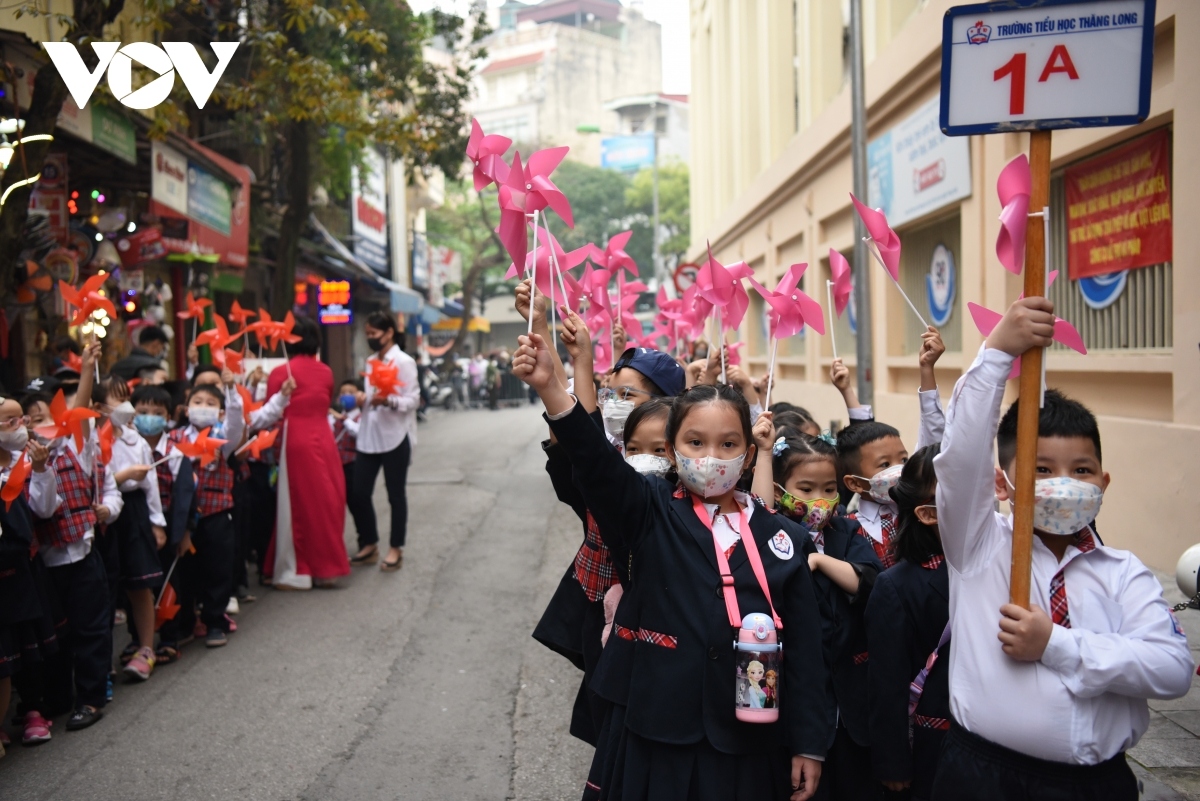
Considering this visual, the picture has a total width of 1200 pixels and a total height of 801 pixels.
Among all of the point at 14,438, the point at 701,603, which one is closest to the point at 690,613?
the point at 701,603

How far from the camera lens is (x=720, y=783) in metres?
2.62

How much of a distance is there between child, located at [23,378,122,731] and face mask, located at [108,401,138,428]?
18.1 inches

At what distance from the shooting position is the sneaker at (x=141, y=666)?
5750mm

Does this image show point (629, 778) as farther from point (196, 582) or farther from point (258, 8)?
point (258, 8)

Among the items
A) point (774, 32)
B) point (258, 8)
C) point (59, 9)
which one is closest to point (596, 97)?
point (774, 32)

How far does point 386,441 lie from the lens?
8.72 metres

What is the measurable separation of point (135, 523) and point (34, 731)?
1.20m

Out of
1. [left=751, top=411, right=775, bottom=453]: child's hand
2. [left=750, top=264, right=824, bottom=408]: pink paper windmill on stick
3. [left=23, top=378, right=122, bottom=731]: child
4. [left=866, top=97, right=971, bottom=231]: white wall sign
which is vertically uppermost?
[left=866, top=97, right=971, bottom=231]: white wall sign

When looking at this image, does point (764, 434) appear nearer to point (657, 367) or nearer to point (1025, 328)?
point (657, 367)

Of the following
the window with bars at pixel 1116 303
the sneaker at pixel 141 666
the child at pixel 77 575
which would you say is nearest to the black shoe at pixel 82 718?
the child at pixel 77 575

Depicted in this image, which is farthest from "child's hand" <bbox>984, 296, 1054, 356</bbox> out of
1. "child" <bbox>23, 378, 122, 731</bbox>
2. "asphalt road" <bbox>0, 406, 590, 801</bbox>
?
"child" <bbox>23, 378, 122, 731</bbox>

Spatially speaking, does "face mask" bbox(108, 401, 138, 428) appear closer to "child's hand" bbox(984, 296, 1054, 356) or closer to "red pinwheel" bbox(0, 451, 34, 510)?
"red pinwheel" bbox(0, 451, 34, 510)

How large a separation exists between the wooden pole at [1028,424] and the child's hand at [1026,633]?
59 mm

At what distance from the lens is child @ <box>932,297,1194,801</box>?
7.29 ft
